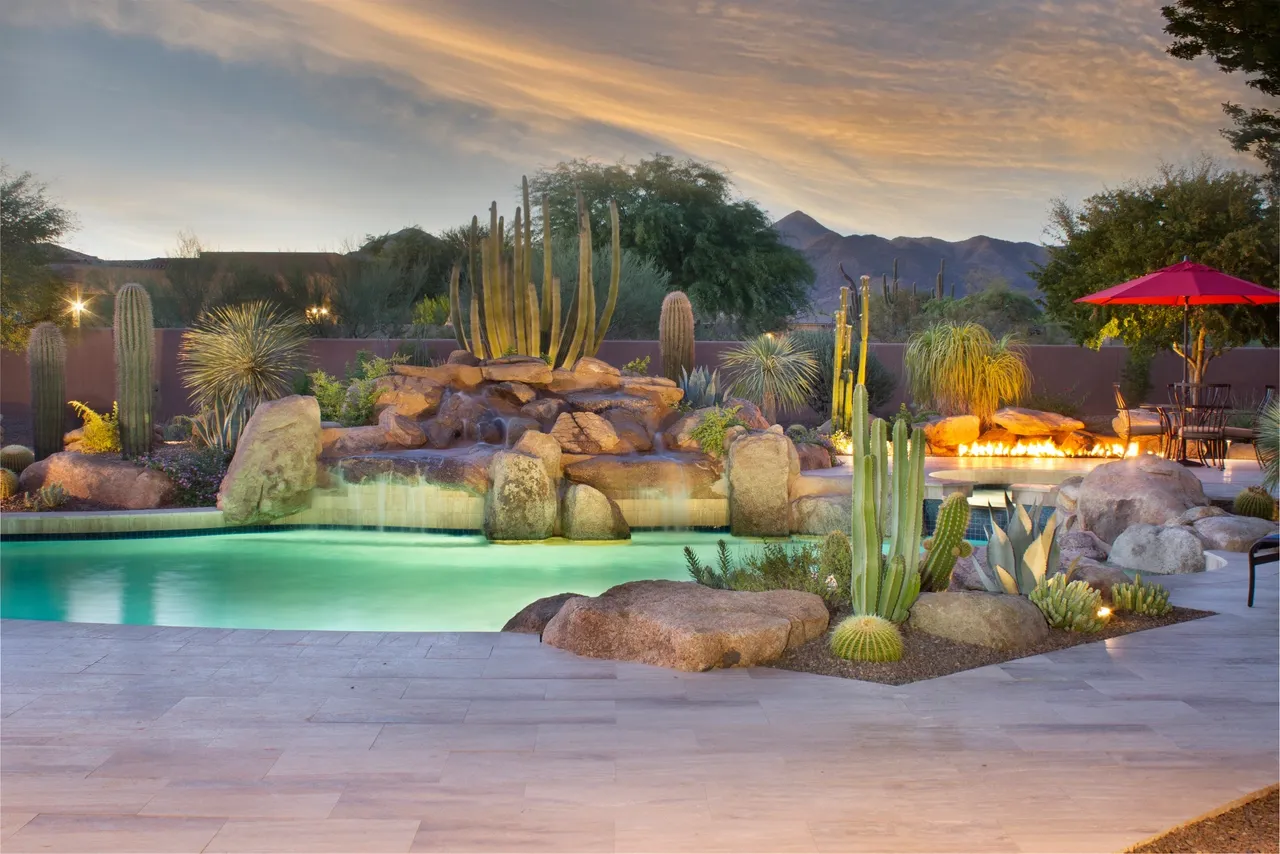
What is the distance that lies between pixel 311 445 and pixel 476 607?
11.7ft

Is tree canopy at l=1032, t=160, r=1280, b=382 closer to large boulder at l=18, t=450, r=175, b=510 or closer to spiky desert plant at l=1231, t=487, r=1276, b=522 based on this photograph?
spiky desert plant at l=1231, t=487, r=1276, b=522

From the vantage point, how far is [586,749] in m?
3.47

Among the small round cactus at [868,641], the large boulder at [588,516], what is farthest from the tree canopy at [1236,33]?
the large boulder at [588,516]

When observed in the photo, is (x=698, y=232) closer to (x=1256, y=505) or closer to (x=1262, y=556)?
(x=1256, y=505)

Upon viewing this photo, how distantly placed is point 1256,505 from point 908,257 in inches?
1861

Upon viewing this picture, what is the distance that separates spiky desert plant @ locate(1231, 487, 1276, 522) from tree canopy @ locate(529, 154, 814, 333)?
50.8 feet

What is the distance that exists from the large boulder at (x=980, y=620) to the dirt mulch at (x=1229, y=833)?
1.64 meters

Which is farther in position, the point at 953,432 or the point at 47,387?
the point at 953,432

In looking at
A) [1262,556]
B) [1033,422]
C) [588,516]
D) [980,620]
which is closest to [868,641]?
[980,620]

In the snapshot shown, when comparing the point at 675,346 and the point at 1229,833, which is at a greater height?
the point at 675,346

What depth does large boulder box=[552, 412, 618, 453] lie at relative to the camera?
10594 millimetres

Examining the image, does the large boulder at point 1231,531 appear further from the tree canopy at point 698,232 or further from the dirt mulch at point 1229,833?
the tree canopy at point 698,232

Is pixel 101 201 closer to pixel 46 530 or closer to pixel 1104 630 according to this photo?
pixel 46 530

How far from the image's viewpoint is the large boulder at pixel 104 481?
10250 millimetres
